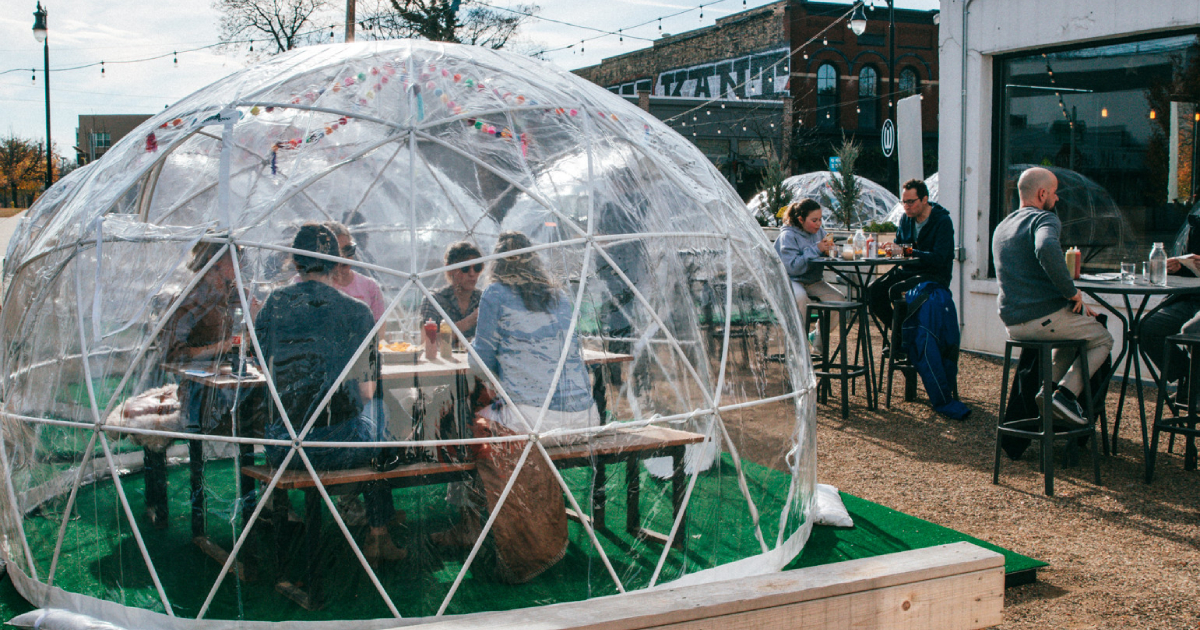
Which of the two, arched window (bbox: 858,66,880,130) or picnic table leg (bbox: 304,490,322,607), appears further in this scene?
arched window (bbox: 858,66,880,130)

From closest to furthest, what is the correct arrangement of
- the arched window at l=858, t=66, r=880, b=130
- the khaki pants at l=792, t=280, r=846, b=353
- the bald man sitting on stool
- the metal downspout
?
the bald man sitting on stool
the khaki pants at l=792, t=280, r=846, b=353
the metal downspout
the arched window at l=858, t=66, r=880, b=130

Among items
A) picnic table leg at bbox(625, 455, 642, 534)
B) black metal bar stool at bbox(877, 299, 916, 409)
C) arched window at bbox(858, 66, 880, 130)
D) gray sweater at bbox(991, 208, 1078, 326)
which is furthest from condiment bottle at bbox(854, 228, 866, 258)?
arched window at bbox(858, 66, 880, 130)

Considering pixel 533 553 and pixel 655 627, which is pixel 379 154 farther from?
pixel 655 627

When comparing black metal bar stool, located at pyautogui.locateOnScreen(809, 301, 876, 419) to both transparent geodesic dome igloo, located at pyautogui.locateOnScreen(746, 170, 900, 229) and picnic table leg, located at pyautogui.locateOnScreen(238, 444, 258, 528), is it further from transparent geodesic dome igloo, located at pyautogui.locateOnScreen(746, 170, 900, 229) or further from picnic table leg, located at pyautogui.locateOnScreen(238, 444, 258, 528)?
transparent geodesic dome igloo, located at pyautogui.locateOnScreen(746, 170, 900, 229)

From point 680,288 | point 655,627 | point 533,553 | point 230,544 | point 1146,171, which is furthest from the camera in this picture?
point 1146,171

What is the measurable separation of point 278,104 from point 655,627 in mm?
3036

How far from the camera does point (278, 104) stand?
404 centimetres

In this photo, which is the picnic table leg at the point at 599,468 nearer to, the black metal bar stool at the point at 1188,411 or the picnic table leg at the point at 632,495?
the picnic table leg at the point at 632,495

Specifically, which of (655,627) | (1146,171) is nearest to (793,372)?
(655,627)

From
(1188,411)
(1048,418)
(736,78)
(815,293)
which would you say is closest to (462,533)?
(1048,418)

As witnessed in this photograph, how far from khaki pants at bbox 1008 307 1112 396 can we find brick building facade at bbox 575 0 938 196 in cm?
2508

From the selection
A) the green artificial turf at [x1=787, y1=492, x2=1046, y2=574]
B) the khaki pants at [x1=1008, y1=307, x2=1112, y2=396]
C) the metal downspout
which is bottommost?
the green artificial turf at [x1=787, y1=492, x2=1046, y2=574]

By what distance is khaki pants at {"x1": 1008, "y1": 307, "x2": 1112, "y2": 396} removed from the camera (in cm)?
585

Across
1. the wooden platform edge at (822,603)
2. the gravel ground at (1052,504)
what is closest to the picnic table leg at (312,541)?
the wooden platform edge at (822,603)
